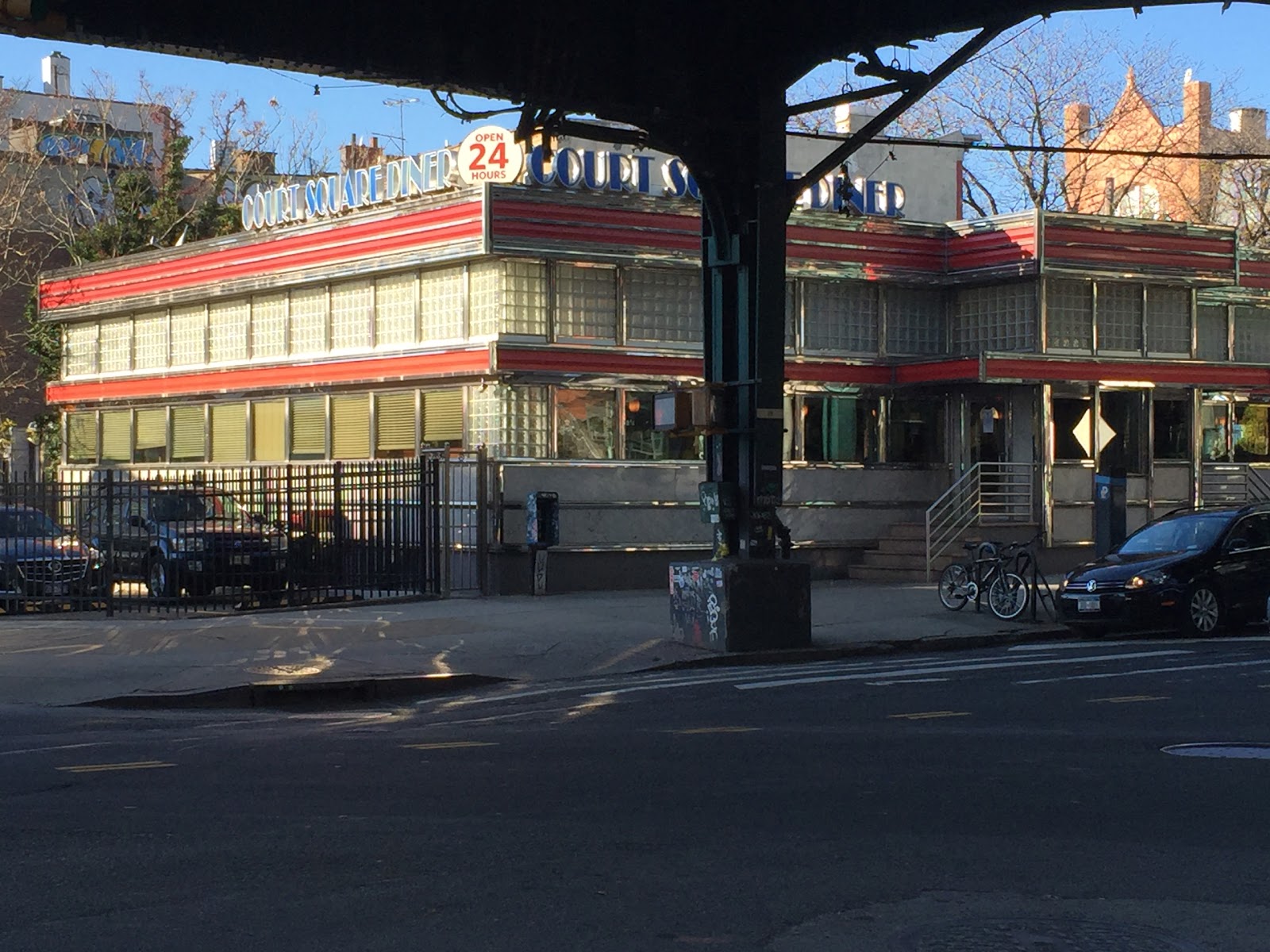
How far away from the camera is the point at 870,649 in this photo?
59.0 feet

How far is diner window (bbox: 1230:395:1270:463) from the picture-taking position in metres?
31.3

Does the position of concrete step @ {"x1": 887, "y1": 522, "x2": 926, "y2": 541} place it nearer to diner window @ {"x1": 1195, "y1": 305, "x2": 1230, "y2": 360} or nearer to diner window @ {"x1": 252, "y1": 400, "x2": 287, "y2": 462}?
diner window @ {"x1": 1195, "y1": 305, "x2": 1230, "y2": 360}

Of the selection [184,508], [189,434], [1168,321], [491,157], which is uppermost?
[491,157]

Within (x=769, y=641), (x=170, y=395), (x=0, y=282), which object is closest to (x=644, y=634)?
(x=769, y=641)

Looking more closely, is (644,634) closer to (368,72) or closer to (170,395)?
(368,72)

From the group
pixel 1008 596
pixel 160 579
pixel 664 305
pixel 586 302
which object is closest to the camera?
pixel 1008 596

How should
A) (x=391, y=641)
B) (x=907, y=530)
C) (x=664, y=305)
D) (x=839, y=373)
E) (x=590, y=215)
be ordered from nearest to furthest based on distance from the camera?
1. (x=391, y=641)
2. (x=590, y=215)
3. (x=664, y=305)
4. (x=907, y=530)
5. (x=839, y=373)

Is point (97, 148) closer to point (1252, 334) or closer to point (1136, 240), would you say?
point (1136, 240)

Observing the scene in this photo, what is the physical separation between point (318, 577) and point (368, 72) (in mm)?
8359

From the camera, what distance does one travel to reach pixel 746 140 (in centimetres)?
1716

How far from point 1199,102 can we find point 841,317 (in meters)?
37.4

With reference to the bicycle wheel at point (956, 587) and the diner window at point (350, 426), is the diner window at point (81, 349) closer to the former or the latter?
the diner window at point (350, 426)

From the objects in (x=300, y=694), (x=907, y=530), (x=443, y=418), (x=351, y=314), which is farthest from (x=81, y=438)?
(x=300, y=694)

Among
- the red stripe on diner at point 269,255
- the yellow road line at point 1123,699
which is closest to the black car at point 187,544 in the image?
the red stripe on diner at point 269,255
